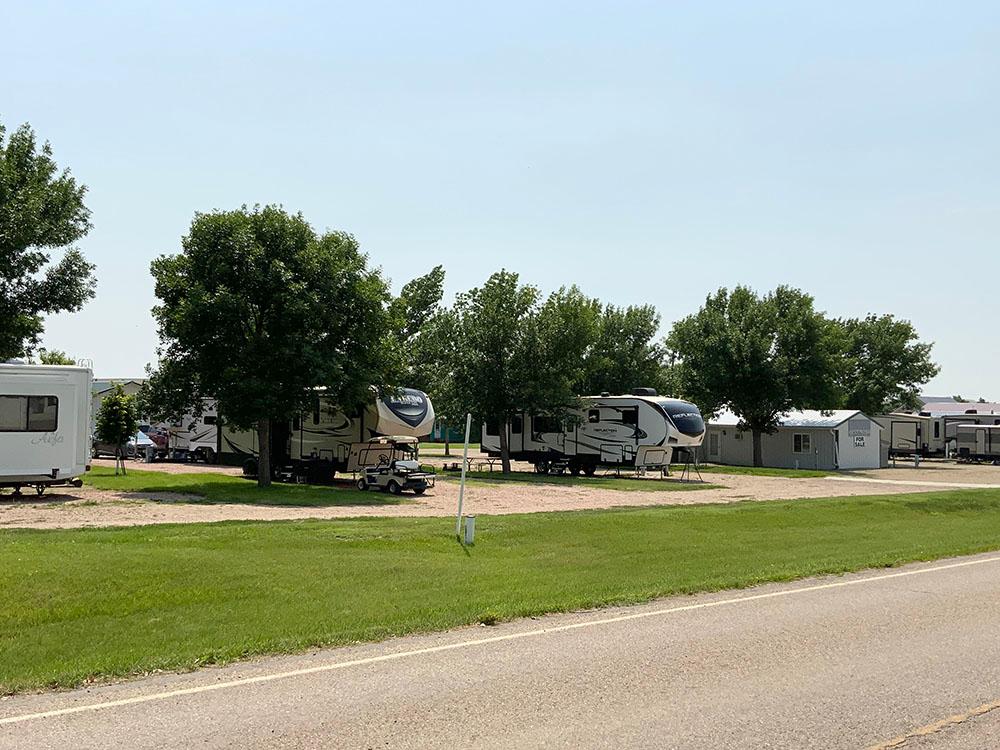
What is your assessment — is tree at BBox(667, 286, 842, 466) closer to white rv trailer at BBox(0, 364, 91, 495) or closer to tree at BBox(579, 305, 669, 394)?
tree at BBox(579, 305, 669, 394)

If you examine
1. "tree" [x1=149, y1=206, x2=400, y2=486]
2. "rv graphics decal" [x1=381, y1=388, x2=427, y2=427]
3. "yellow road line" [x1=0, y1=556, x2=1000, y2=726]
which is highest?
"tree" [x1=149, y1=206, x2=400, y2=486]

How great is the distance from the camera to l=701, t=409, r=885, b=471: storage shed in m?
55.3

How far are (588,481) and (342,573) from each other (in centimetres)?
2741

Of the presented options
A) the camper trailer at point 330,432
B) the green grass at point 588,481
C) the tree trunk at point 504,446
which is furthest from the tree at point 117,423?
the tree trunk at point 504,446

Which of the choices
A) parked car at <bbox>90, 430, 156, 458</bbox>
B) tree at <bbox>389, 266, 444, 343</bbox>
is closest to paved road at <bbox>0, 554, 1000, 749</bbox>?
parked car at <bbox>90, 430, 156, 458</bbox>

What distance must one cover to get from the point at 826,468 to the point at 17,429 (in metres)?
44.4

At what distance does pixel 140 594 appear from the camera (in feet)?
35.7

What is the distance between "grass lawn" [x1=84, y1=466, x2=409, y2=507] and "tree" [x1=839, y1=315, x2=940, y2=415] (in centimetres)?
4857

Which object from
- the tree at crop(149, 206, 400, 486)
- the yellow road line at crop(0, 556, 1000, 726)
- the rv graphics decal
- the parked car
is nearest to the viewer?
the yellow road line at crop(0, 556, 1000, 726)

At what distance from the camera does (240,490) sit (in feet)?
95.9

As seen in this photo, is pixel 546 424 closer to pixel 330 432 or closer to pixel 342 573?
pixel 330 432

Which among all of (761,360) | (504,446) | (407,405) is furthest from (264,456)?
(761,360)

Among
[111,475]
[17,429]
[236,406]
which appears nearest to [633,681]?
[17,429]

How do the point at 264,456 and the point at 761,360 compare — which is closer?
the point at 264,456
